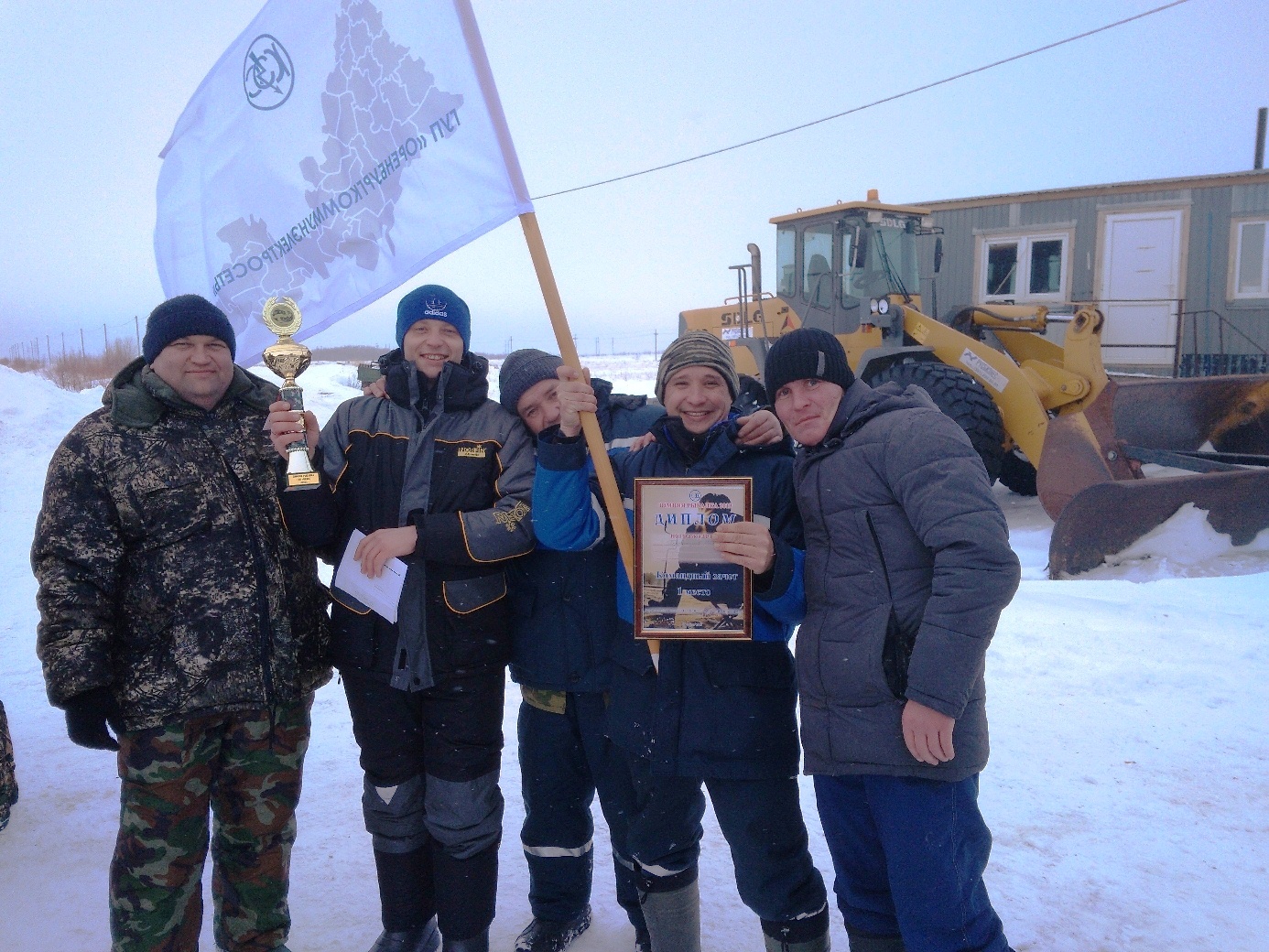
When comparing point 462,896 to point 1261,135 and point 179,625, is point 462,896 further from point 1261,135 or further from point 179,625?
point 1261,135

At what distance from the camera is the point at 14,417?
999 centimetres

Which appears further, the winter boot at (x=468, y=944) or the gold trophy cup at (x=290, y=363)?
the winter boot at (x=468, y=944)

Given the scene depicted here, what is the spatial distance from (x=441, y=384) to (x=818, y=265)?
706cm

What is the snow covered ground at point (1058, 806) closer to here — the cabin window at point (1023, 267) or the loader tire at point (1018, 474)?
the loader tire at point (1018, 474)

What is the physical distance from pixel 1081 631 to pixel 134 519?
4.21 meters

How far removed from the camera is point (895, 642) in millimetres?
1769

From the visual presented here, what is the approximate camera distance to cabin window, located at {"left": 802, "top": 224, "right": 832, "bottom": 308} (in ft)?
27.9

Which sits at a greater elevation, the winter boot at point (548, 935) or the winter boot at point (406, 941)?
the winter boot at point (406, 941)

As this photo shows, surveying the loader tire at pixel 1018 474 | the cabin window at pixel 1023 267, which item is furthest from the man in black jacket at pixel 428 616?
the cabin window at pixel 1023 267

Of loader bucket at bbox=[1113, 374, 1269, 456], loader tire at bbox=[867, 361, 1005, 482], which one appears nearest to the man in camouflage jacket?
loader tire at bbox=[867, 361, 1005, 482]

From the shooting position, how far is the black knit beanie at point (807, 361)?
1.90 metres

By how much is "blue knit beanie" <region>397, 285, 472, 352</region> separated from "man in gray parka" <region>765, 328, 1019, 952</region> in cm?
91

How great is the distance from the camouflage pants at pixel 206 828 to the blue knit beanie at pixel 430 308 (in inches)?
42.5

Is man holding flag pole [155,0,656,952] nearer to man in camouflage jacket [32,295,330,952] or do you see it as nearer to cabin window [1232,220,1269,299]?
man in camouflage jacket [32,295,330,952]
